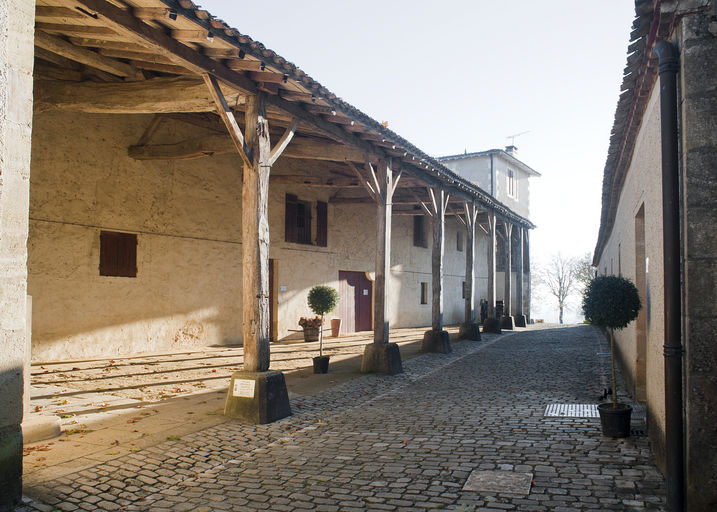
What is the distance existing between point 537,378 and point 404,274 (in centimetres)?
1239

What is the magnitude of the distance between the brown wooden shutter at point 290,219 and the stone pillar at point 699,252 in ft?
39.8

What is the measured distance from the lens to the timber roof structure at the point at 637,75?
3918 mm

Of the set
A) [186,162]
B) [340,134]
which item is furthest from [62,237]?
[340,134]

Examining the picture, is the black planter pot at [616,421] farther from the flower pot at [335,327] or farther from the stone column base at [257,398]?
the flower pot at [335,327]

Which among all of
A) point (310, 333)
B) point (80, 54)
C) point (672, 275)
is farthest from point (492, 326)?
point (672, 275)

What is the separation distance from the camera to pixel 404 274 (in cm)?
2136

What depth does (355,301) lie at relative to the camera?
Answer: 1859cm

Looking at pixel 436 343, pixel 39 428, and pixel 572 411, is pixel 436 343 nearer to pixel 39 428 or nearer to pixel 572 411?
pixel 572 411

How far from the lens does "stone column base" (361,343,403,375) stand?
957 cm

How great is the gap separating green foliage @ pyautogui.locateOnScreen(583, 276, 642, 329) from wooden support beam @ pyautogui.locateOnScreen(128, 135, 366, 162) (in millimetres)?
5229

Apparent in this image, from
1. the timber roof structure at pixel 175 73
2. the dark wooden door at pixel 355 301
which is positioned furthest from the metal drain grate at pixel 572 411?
the dark wooden door at pixel 355 301

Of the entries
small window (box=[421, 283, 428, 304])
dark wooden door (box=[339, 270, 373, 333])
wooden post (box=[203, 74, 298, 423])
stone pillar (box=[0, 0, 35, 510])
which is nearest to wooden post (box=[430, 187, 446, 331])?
dark wooden door (box=[339, 270, 373, 333])

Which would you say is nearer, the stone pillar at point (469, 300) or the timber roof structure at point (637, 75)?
the timber roof structure at point (637, 75)

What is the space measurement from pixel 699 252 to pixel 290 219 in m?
12.4
